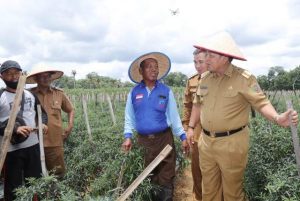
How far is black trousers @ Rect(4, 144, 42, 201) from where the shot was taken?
427cm

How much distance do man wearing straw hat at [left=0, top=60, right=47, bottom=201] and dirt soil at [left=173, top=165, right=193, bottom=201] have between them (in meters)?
2.14

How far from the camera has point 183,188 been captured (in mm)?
6152

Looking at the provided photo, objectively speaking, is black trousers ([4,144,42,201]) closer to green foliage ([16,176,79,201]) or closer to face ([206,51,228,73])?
green foliage ([16,176,79,201])

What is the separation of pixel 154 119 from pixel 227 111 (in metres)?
1.02

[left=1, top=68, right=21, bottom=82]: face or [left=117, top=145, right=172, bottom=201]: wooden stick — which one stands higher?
[left=1, top=68, right=21, bottom=82]: face

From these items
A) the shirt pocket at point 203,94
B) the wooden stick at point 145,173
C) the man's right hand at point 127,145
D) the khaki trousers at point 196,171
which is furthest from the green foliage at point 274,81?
the wooden stick at point 145,173

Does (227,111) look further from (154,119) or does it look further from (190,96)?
(190,96)

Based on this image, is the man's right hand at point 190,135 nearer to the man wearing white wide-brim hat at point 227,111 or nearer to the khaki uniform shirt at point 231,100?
the man wearing white wide-brim hat at point 227,111

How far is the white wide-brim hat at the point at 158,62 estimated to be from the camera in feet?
14.5

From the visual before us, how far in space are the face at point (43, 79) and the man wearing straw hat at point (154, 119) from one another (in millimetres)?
1028

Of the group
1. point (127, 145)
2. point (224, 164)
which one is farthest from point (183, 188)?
point (224, 164)

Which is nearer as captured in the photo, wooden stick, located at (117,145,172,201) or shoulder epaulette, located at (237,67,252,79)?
wooden stick, located at (117,145,172,201)

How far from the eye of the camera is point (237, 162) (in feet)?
11.9

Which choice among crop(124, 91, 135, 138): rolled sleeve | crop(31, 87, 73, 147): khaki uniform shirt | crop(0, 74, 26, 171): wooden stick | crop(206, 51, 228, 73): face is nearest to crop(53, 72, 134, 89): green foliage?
crop(31, 87, 73, 147): khaki uniform shirt
